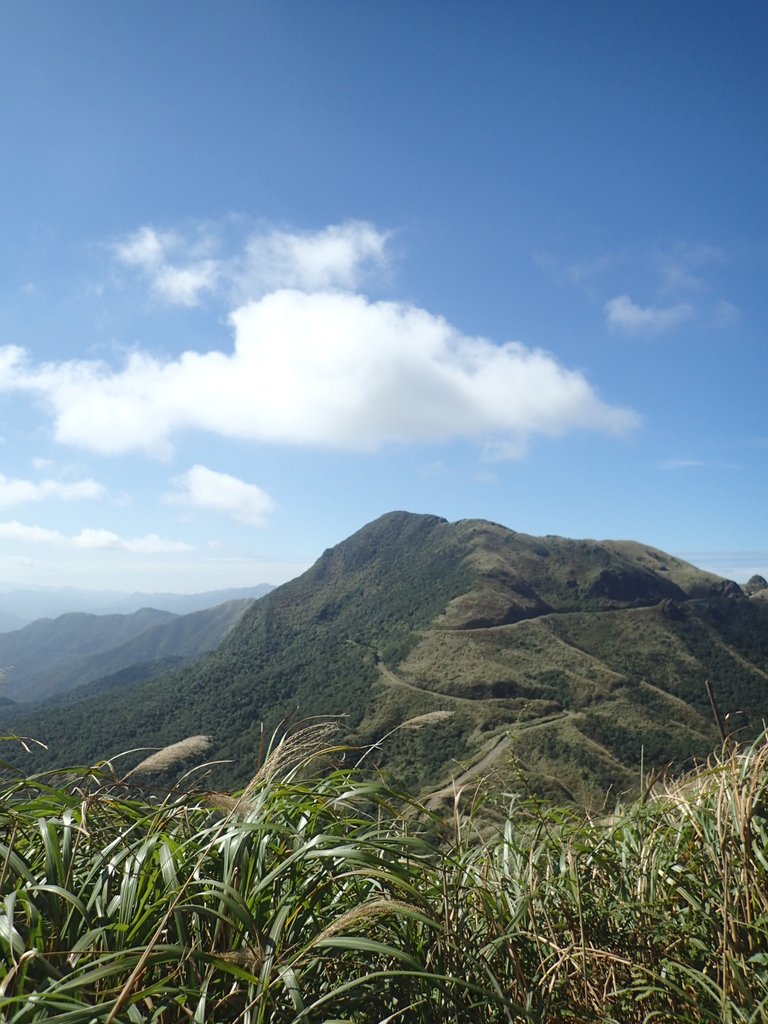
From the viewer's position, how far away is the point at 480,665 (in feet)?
266

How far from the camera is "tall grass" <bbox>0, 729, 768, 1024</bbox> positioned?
→ 132 cm

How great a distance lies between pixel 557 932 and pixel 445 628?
98.5 meters

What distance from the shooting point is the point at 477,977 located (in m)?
1.60

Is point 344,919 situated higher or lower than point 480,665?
higher

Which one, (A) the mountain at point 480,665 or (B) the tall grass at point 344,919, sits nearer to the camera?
(B) the tall grass at point 344,919

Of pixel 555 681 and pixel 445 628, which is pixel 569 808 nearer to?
pixel 555 681

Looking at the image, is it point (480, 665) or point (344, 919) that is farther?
point (480, 665)

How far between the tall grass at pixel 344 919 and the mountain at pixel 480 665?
114 ft

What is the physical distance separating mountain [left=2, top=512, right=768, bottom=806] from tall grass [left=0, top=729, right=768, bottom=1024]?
1370 inches

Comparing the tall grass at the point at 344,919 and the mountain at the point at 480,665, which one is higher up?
the tall grass at the point at 344,919

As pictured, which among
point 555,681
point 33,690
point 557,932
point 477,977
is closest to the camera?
point 477,977

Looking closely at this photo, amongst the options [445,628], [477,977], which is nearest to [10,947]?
[477,977]

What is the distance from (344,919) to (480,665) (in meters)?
83.4

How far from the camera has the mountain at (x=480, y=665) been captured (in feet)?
201
